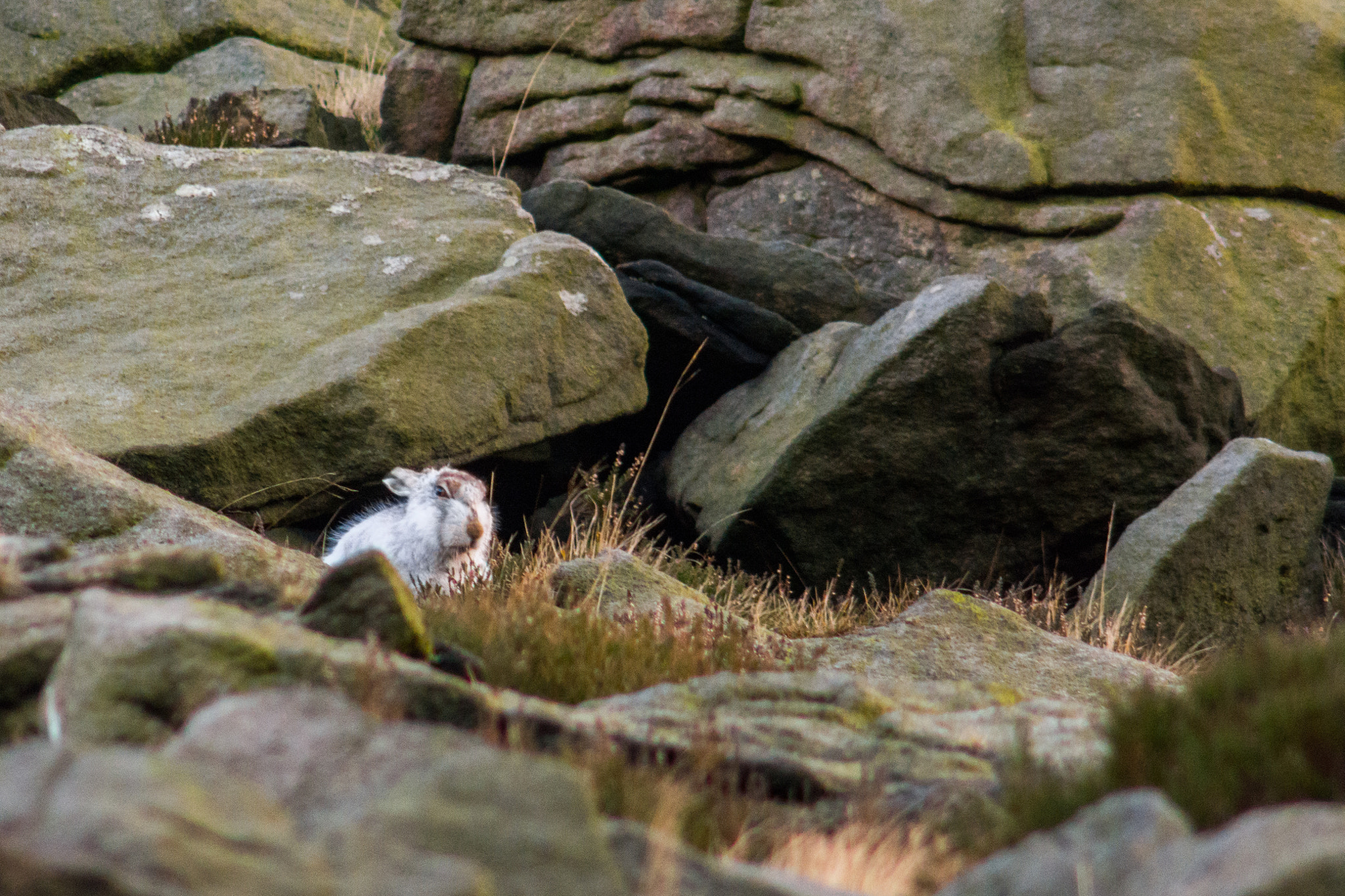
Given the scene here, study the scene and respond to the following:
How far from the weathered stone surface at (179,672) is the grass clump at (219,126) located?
10.8 m

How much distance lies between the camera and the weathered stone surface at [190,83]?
52.2 feet

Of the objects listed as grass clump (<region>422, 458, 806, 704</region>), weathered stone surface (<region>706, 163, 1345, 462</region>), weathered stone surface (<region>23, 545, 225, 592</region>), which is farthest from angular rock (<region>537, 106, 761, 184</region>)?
weathered stone surface (<region>23, 545, 225, 592</region>)

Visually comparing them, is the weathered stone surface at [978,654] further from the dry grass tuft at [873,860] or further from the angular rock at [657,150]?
the angular rock at [657,150]

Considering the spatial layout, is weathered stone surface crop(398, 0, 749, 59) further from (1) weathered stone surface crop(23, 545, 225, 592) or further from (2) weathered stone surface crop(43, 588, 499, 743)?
(2) weathered stone surface crop(43, 588, 499, 743)

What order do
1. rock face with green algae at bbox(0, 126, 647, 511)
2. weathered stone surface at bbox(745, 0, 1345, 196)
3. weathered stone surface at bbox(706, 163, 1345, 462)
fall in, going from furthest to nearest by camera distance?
weathered stone surface at bbox(745, 0, 1345, 196), weathered stone surface at bbox(706, 163, 1345, 462), rock face with green algae at bbox(0, 126, 647, 511)

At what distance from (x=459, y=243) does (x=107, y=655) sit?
6687 mm

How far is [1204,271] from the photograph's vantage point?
11703mm

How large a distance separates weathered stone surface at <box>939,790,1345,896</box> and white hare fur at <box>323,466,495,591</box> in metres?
4.95

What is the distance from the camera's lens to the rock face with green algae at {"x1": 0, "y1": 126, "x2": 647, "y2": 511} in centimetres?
776

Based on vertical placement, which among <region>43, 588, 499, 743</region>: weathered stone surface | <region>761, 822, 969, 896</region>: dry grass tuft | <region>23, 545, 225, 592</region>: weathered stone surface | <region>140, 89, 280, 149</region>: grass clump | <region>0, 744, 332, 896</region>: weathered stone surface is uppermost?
<region>0, 744, 332, 896</region>: weathered stone surface

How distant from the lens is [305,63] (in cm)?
1728

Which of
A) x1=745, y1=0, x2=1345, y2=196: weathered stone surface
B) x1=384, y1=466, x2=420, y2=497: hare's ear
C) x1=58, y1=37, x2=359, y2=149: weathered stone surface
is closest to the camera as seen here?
x1=384, y1=466, x2=420, y2=497: hare's ear

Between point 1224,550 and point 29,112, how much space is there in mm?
11803

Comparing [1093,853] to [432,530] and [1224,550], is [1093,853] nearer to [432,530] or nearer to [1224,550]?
[432,530]
